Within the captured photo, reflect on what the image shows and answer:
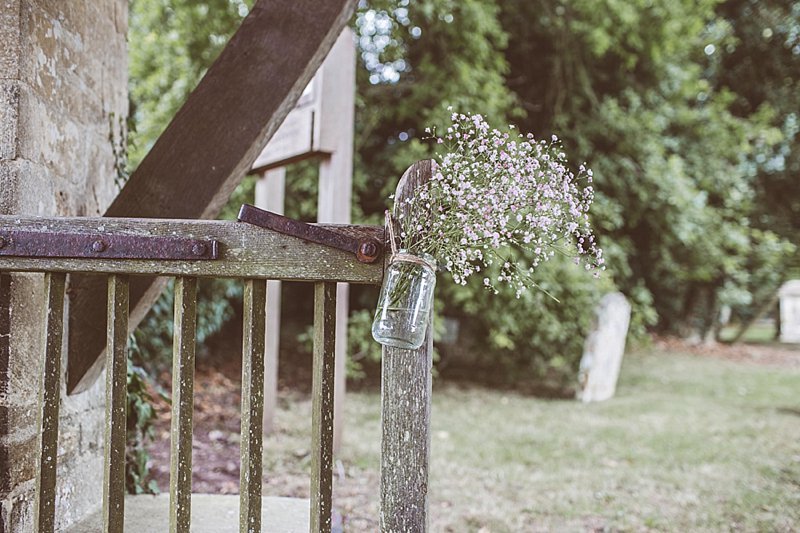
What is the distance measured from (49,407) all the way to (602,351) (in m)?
5.55

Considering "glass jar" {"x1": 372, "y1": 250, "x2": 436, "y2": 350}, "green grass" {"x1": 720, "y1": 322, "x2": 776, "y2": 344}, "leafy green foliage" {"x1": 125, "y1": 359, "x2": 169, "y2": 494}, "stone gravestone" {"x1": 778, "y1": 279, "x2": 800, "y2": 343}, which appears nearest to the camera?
"glass jar" {"x1": 372, "y1": 250, "x2": 436, "y2": 350}

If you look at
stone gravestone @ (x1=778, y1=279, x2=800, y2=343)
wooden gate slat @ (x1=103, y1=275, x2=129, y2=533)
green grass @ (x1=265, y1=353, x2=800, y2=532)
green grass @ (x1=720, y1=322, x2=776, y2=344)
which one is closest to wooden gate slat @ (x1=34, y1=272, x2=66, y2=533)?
wooden gate slat @ (x1=103, y1=275, x2=129, y2=533)

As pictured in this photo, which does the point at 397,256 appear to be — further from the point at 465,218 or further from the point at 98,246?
the point at 98,246

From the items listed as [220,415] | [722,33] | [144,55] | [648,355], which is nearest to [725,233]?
[648,355]

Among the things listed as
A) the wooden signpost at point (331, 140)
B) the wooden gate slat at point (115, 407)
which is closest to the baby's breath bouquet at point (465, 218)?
the wooden gate slat at point (115, 407)

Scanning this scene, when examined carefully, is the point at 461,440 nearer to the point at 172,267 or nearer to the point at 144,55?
the point at 172,267

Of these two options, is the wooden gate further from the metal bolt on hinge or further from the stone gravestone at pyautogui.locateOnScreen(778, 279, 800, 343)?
the stone gravestone at pyautogui.locateOnScreen(778, 279, 800, 343)

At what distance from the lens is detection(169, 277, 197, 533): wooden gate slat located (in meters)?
1.47

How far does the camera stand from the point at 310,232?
1.45 m

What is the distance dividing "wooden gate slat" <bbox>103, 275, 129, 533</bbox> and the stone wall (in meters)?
0.27

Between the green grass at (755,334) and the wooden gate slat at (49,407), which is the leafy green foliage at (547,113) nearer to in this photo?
the wooden gate slat at (49,407)

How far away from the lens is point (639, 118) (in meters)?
7.23

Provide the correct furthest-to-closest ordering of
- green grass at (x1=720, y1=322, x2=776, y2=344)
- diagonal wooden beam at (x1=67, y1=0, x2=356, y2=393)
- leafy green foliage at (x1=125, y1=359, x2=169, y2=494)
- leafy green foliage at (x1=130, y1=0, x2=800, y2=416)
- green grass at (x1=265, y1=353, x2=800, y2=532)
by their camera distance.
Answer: green grass at (x1=720, y1=322, x2=776, y2=344) → leafy green foliage at (x1=130, y1=0, x2=800, y2=416) → green grass at (x1=265, y1=353, x2=800, y2=532) → leafy green foliage at (x1=125, y1=359, x2=169, y2=494) → diagonal wooden beam at (x1=67, y1=0, x2=356, y2=393)

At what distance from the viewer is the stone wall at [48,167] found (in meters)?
1.65
